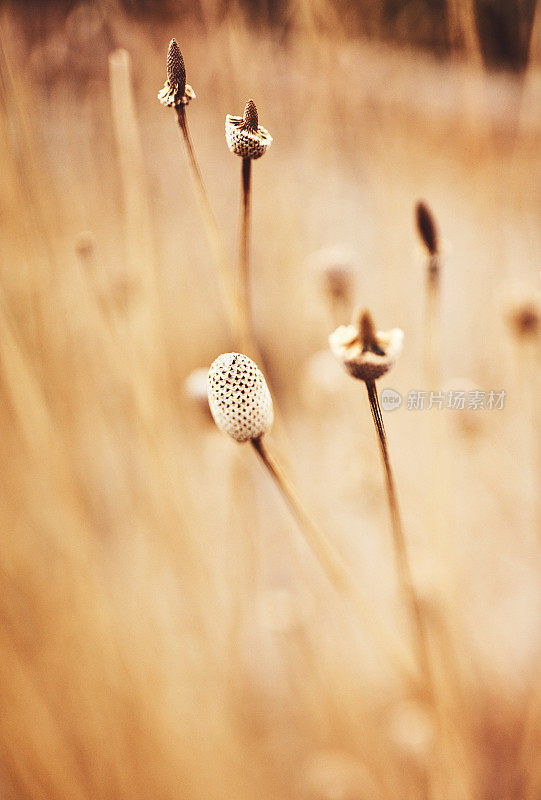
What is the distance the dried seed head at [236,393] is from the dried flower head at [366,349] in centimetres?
2

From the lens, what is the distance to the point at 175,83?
0.13m

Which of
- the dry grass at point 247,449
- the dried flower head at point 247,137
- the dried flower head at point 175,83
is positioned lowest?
the dry grass at point 247,449

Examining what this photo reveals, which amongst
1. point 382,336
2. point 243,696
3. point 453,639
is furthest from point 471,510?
point 382,336

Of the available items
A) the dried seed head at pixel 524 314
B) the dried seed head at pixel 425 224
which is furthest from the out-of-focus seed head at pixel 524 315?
the dried seed head at pixel 425 224

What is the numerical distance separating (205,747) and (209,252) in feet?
Result: 1.24

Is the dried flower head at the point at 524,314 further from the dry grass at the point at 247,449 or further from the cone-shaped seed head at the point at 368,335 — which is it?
the cone-shaped seed head at the point at 368,335

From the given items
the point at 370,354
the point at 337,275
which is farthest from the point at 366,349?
the point at 337,275

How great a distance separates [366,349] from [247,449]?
0.74ft

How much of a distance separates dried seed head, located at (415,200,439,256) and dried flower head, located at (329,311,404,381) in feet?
0.16

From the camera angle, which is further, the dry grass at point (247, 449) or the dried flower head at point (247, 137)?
the dry grass at point (247, 449)

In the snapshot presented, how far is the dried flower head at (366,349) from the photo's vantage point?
0.41 feet

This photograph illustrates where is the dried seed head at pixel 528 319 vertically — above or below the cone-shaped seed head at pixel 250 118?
below

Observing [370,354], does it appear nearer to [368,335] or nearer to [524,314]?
[368,335]

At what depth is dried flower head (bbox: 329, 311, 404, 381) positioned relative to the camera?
0.41 ft
